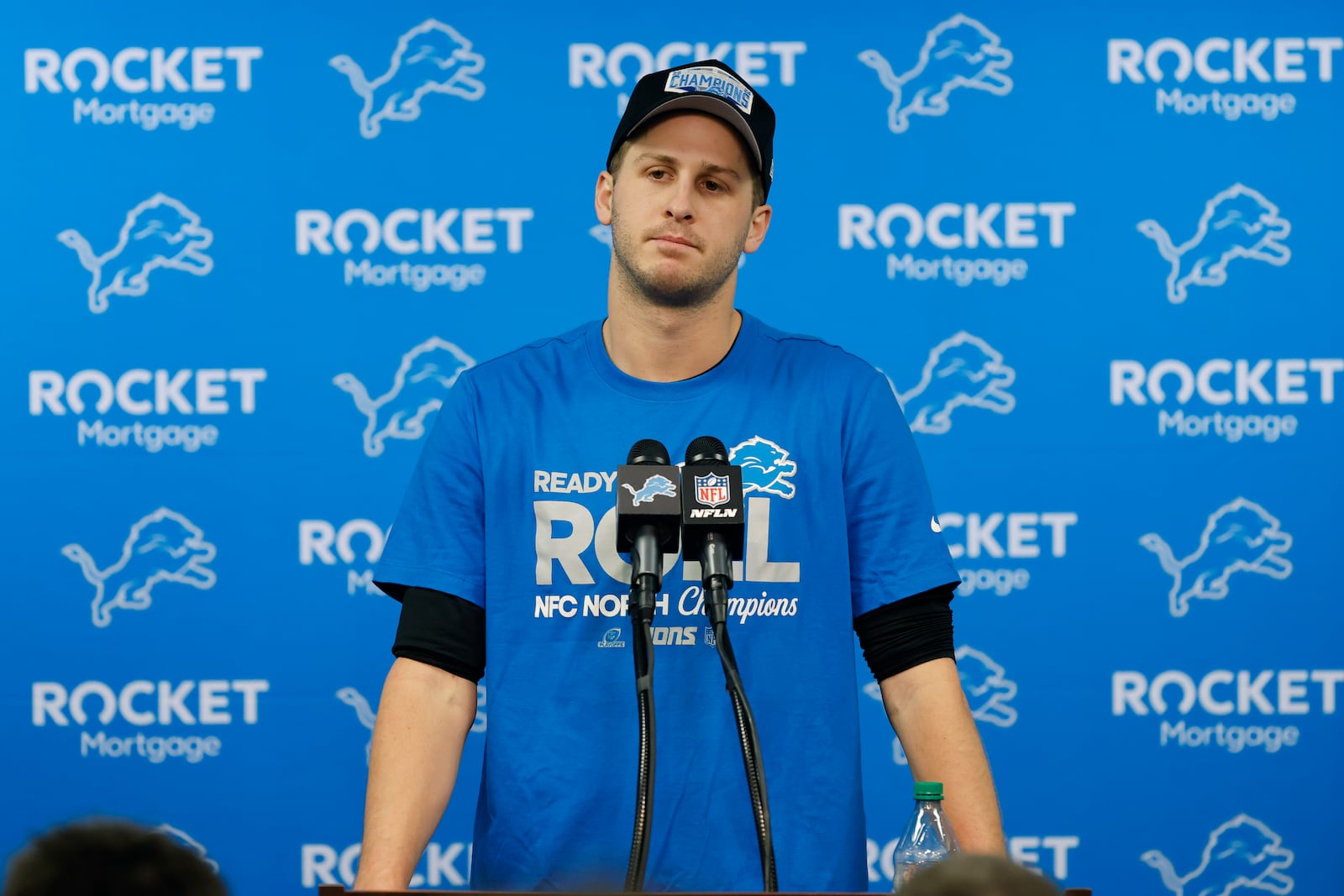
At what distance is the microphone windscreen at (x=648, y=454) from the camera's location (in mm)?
1312

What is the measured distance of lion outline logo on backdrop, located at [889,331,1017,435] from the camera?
121 inches

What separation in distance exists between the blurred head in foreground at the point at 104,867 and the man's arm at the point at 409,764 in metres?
0.86

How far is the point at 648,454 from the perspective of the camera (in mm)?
1319

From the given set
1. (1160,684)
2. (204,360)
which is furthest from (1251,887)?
(204,360)

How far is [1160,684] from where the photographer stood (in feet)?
9.99

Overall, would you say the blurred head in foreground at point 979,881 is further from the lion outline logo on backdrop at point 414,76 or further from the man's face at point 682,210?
the lion outline logo on backdrop at point 414,76

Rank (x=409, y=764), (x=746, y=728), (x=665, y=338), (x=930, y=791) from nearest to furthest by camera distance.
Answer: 1. (x=746, y=728)
2. (x=930, y=791)
3. (x=409, y=764)
4. (x=665, y=338)

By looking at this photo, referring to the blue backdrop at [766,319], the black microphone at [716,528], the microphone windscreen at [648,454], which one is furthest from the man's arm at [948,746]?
the blue backdrop at [766,319]

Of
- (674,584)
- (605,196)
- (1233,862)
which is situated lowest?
(1233,862)

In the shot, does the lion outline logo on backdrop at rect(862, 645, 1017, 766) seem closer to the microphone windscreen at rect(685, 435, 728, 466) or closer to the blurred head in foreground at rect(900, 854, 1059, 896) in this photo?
the microphone windscreen at rect(685, 435, 728, 466)

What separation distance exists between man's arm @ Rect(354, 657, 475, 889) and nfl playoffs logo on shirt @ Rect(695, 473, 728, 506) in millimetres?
480

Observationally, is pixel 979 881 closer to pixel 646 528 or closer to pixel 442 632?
pixel 646 528

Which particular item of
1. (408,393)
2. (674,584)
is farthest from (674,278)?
(408,393)

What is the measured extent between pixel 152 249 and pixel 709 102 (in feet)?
6.24
